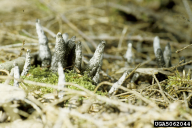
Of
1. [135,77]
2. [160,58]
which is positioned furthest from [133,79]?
[160,58]

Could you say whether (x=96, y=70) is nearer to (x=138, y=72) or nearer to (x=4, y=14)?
(x=138, y=72)

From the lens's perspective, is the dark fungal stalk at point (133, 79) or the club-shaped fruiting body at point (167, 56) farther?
the club-shaped fruiting body at point (167, 56)

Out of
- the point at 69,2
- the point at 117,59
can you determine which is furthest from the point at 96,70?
the point at 69,2

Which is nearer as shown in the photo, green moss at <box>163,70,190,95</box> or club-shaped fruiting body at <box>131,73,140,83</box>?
green moss at <box>163,70,190,95</box>

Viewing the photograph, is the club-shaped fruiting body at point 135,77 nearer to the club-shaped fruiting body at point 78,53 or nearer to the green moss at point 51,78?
the green moss at point 51,78

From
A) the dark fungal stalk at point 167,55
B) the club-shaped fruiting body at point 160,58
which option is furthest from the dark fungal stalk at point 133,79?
the dark fungal stalk at point 167,55

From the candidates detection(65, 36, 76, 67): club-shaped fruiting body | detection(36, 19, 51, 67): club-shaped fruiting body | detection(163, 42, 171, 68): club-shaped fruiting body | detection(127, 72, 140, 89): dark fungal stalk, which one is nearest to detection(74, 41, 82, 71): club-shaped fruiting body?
detection(65, 36, 76, 67): club-shaped fruiting body

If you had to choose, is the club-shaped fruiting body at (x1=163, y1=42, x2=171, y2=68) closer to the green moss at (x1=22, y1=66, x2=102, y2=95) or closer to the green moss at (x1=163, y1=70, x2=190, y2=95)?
the green moss at (x1=163, y1=70, x2=190, y2=95)
